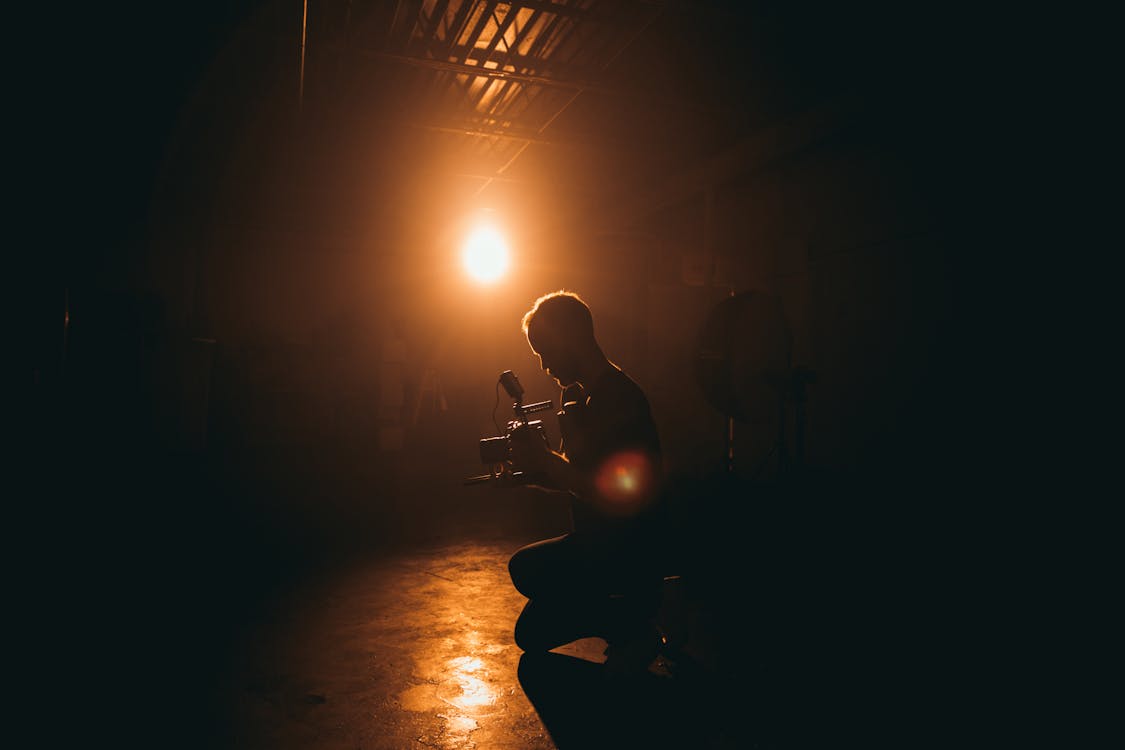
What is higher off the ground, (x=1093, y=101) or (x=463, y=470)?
(x=1093, y=101)

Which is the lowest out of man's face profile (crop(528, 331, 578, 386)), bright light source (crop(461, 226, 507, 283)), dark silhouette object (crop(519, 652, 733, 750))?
dark silhouette object (crop(519, 652, 733, 750))

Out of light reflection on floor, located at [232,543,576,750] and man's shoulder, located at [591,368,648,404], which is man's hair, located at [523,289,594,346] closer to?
man's shoulder, located at [591,368,648,404]

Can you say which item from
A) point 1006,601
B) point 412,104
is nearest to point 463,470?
point 412,104

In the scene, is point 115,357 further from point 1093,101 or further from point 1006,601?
point 1093,101

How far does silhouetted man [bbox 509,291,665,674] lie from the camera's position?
2635 mm

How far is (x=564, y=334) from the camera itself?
2717mm

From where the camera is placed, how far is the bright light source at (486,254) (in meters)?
11.4

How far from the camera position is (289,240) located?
1164 centimetres

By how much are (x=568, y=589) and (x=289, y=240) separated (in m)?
10.4

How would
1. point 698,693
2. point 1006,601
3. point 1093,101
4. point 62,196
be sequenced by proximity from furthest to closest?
point 62,196 → point 1093,101 → point 1006,601 → point 698,693

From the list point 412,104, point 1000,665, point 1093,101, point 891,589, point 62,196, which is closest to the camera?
point 1000,665

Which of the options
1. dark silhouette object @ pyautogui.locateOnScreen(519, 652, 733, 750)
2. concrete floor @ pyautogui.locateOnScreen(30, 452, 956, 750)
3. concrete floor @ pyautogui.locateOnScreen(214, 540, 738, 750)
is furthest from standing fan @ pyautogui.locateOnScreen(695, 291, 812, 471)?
dark silhouette object @ pyautogui.locateOnScreen(519, 652, 733, 750)

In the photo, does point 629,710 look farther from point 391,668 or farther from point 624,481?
point 391,668

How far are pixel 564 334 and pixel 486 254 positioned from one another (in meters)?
9.02
